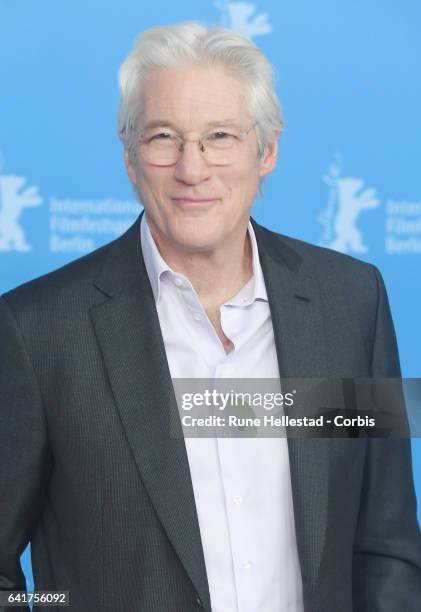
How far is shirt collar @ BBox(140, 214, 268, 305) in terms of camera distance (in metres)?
1.46

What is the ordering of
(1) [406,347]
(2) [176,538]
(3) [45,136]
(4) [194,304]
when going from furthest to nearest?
(1) [406,347], (3) [45,136], (4) [194,304], (2) [176,538]

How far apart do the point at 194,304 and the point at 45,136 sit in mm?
1030

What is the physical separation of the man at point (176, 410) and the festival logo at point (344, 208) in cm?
92

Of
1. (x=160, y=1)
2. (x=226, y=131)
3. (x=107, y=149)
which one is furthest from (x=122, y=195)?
(x=226, y=131)

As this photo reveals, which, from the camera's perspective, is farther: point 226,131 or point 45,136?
point 45,136

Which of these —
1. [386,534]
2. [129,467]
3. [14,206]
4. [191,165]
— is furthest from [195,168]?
[14,206]

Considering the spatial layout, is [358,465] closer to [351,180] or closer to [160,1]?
[351,180]

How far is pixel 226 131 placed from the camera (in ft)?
4.60

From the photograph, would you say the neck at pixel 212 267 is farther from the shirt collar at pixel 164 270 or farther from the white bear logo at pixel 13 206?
the white bear logo at pixel 13 206

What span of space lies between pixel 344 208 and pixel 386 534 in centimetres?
109

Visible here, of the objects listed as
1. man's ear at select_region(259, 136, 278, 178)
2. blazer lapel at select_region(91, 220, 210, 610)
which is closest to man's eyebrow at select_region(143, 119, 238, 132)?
man's ear at select_region(259, 136, 278, 178)

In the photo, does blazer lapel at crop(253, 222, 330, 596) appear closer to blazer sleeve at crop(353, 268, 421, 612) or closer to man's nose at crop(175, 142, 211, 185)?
blazer sleeve at crop(353, 268, 421, 612)

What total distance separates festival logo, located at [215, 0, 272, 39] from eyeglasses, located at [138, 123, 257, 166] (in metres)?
1.02

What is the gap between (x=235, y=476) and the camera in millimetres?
1383
